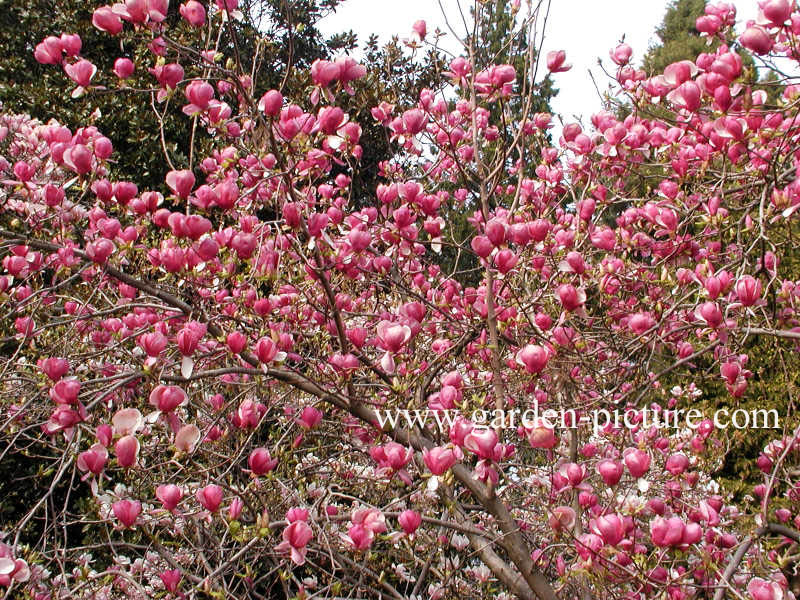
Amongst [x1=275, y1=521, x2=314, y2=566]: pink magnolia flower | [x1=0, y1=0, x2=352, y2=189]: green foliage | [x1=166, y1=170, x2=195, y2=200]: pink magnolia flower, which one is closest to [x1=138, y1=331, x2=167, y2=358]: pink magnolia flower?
[x1=166, y1=170, x2=195, y2=200]: pink magnolia flower

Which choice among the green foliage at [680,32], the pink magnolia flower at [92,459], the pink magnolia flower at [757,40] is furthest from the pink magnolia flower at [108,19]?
the green foliage at [680,32]

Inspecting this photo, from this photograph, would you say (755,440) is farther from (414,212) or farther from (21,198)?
(21,198)

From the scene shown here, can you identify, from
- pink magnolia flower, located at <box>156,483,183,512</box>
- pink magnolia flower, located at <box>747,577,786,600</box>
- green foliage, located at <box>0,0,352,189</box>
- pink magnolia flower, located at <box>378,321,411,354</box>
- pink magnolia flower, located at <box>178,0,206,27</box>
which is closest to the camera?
pink magnolia flower, located at <box>747,577,786,600</box>

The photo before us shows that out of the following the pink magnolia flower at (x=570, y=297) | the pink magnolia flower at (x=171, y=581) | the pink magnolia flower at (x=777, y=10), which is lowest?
the pink magnolia flower at (x=171, y=581)

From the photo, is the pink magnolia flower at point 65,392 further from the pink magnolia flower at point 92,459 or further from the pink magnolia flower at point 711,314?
the pink magnolia flower at point 711,314

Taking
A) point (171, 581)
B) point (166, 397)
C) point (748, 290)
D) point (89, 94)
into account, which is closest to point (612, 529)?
point (748, 290)

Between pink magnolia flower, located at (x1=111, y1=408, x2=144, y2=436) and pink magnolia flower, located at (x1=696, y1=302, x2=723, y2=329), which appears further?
pink magnolia flower, located at (x1=696, y1=302, x2=723, y2=329)

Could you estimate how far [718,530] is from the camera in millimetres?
1962

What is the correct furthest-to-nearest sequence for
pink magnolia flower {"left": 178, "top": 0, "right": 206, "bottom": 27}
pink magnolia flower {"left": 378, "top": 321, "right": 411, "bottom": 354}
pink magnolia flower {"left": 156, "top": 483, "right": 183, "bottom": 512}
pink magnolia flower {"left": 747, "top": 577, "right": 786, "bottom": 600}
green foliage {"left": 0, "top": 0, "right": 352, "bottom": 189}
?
green foliage {"left": 0, "top": 0, "right": 352, "bottom": 189}
pink magnolia flower {"left": 178, "top": 0, "right": 206, "bottom": 27}
pink magnolia flower {"left": 378, "top": 321, "right": 411, "bottom": 354}
pink magnolia flower {"left": 156, "top": 483, "right": 183, "bottom": 512}
pink magnolia flower {"left": 747, "top": 577, "right": 786, "bottom": 600}

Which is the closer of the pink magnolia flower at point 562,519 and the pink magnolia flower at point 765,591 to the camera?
the pink magnolia flower at point 765,591

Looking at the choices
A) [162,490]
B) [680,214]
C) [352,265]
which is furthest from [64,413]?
→ [680,214]

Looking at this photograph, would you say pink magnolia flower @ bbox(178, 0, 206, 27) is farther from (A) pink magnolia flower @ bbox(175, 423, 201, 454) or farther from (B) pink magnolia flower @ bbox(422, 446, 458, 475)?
(B) pink magnolia flower @ bbox(422, 446, 458, 475)

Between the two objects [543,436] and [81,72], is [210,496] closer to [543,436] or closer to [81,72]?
[543,436]

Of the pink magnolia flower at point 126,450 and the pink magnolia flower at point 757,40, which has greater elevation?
the pink magnolia flower at point 757,40
